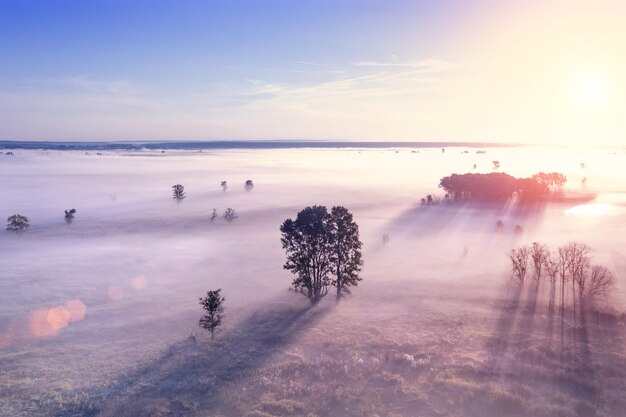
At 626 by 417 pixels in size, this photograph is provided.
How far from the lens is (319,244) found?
6425 centimetres

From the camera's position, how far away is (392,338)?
167 ft

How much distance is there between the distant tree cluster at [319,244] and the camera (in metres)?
64.0

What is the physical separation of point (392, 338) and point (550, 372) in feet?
51.6

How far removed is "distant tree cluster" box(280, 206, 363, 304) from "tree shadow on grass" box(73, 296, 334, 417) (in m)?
5.72

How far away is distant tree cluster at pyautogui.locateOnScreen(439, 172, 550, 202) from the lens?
511 feet

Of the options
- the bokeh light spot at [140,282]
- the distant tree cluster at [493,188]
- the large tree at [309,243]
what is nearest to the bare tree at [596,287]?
the large tree at [309,243]

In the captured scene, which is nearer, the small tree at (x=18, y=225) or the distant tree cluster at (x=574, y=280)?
the distant tree cluster at (x=574, y=280)

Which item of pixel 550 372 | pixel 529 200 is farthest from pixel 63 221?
pixel 529 200

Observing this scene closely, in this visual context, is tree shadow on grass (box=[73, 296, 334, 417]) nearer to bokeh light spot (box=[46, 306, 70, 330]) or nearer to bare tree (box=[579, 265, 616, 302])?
bokeh light spot (box=[46, 306, 70, 330])

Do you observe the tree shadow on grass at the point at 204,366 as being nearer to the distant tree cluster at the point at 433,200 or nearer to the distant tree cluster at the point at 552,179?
the distant tree cluster at the point at 433,200

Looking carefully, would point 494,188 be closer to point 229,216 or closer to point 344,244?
point 229,216

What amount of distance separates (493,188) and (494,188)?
345mm

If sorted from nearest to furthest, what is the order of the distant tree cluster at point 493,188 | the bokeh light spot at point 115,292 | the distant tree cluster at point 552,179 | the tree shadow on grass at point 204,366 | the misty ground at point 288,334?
the tree shadow on grass at point 204,366 → the misty ground at point 288,334 → the bokeh light spot at point 115,292 → the distant tree cluster at point 493,188 → the distant tree cluster at point 552,179

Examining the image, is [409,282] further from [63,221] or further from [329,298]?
[63,221]
